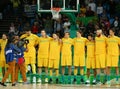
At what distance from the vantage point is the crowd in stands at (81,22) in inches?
1143

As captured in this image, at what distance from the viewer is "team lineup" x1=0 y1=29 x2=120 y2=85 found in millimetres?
24047

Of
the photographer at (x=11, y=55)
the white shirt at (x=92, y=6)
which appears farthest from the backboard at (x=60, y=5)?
the photographer at (x=11, y=55)

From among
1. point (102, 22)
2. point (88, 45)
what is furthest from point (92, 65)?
point (102, 22)

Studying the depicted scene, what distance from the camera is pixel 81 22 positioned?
29500 millimetres

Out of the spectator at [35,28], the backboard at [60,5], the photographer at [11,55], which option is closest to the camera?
the photographer at [11,55]

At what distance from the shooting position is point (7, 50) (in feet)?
75.3

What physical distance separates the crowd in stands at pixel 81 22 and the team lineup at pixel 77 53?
9.30 feet

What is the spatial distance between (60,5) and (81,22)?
2128 mm

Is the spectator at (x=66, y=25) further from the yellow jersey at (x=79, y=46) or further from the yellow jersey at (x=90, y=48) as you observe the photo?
the yellow jersey at (x=90, y=48)

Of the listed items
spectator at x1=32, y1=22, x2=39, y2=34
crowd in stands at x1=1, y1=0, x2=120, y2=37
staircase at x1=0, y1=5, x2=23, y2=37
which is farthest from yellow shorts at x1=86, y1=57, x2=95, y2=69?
staircase at x1=0, y1=5, x2=23, y2=37

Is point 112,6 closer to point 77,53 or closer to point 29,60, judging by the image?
point 77,53

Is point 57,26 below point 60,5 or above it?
below

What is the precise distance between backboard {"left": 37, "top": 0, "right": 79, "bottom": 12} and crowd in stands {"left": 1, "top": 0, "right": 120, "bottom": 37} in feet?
2.57

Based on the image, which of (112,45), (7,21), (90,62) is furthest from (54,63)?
(7,21)
